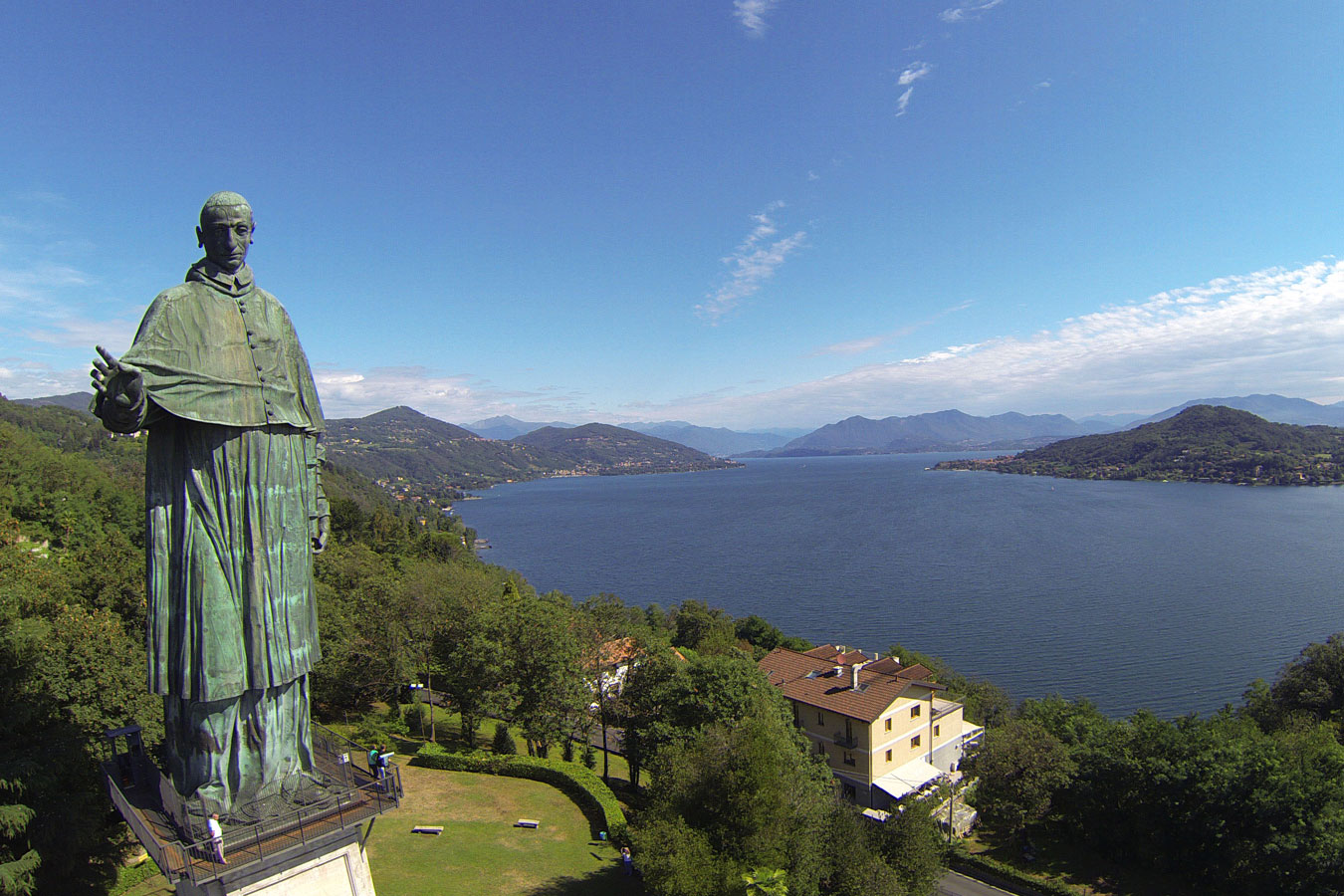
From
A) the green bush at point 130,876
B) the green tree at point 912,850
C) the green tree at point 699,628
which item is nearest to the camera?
the green bush at point 130,876

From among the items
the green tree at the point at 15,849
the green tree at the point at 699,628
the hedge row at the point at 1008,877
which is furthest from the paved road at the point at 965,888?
the green tree at the point at 15,849

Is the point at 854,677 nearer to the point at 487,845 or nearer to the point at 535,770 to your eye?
the point at 535,770

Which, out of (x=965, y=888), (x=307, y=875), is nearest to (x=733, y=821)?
(x=307, y=875)

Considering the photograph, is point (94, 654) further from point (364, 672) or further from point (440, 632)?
point (440, 632)

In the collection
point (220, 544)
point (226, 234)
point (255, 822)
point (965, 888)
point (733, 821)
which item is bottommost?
point (965, 888)

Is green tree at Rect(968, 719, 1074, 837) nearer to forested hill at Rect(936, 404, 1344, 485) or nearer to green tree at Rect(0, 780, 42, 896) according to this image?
green tree at Rect(0, 780, 42, 896)

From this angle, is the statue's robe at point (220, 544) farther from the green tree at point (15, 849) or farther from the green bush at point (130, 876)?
the green bush at point (130, 876)
